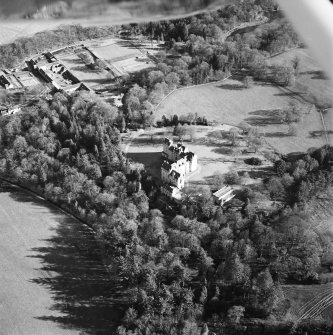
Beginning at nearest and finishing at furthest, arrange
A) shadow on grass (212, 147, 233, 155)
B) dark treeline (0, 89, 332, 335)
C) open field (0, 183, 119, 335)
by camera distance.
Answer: dark treeline (0, 89, 332, 335)
open field (0, 183, 119, 335)
shadow on grass (212, 147, 233, 155)

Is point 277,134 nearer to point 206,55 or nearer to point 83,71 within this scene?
point 206,55

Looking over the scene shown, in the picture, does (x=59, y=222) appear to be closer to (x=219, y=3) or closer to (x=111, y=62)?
(x=111, y=62)

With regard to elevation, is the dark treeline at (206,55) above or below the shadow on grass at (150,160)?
above

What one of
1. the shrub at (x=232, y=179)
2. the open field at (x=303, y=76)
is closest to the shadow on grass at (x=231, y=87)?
the open field at (x=303, y=76)

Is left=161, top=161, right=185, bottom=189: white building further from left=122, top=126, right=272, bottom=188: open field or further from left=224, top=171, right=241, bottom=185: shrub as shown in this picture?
left=224, top=171, right=241, bottom=185: shrub

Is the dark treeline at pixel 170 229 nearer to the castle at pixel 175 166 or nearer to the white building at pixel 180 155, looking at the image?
the castle at pixel 175 166

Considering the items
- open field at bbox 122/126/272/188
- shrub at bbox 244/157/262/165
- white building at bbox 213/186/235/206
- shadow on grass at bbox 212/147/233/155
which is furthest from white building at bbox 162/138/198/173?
shrub at bbox 244/157/262/165
